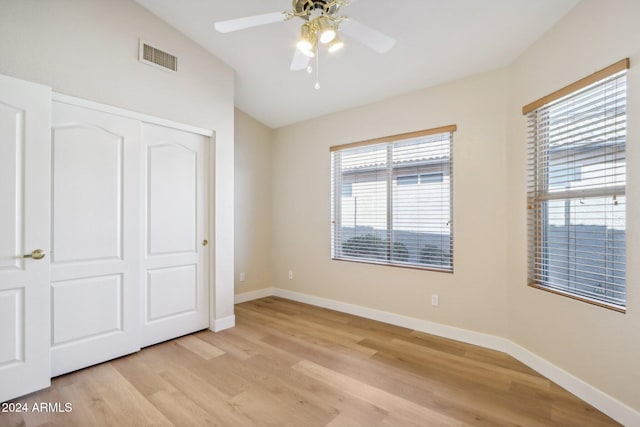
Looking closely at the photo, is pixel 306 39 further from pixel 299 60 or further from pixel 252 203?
pixel 252 203

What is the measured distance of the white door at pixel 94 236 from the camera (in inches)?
95.9

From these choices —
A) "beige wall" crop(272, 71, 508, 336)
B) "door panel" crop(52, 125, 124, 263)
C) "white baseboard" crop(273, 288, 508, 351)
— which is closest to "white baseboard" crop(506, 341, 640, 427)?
"white baseboard" crop(273, 288, 508, 351)

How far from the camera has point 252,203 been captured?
4715 mm

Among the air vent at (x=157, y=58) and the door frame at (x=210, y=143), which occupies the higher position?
the air vent at (x=157, y=58)

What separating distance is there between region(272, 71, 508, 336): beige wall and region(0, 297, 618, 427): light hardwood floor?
49 centimetres

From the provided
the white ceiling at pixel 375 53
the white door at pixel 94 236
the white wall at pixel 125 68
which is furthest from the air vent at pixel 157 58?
the white door at pixel 94 236

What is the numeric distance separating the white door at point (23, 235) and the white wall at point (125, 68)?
0.28 m

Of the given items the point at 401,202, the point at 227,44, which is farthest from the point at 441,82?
the point at 227,44

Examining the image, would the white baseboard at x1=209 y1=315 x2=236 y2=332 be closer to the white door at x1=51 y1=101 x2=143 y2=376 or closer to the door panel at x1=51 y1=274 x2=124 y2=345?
the white door at x1=51 y1=101 x2=143 y2=376

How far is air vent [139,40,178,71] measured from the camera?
2.86 m

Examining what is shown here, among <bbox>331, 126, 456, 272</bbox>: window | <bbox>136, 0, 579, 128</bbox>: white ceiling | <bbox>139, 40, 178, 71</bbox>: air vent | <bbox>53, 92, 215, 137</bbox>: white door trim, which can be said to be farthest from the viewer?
<bbox>331, 126, 456, 272</bbox>: window

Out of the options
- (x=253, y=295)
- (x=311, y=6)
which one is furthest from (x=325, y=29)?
(x=253, y=295)

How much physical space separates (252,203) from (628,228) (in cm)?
409

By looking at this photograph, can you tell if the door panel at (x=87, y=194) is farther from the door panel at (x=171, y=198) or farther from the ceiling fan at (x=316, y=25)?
the ceiling fan at (x=316, y=25)
